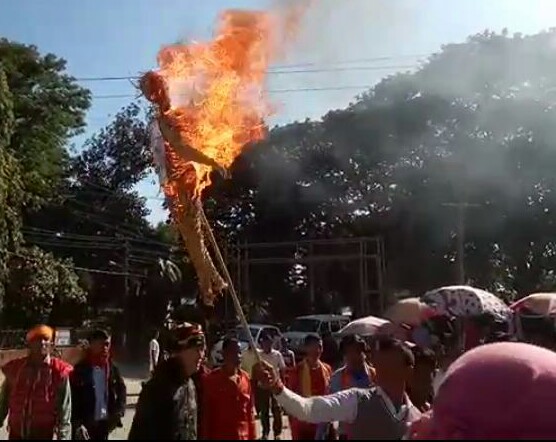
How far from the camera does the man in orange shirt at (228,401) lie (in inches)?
261

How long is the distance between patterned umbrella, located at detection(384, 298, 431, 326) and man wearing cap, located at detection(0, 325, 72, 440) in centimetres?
313

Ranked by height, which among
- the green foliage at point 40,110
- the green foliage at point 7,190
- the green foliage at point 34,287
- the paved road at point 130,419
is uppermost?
the green foliage at point 40,110

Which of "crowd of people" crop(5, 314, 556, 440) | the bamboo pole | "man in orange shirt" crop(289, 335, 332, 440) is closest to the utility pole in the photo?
"man in orange shirt" crop(289, 335, 332, 440)

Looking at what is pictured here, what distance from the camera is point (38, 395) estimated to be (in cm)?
697

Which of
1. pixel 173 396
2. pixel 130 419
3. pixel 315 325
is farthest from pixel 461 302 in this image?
pixel 315 325

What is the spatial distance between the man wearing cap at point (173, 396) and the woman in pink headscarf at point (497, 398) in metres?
2.35

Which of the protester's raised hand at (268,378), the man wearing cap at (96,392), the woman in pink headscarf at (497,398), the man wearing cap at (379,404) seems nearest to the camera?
the woman in pink headscarf at (497,398)

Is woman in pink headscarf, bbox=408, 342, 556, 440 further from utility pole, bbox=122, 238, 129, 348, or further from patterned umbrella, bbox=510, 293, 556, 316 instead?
utility pole, bbox=122, 238, 129, 348

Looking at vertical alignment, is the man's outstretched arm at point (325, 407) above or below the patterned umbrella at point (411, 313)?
below

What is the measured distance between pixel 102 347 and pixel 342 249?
27856mm

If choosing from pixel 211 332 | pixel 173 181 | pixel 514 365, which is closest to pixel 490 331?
pixel 173 181

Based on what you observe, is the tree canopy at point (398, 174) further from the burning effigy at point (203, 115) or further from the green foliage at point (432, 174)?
the burning effigy at point (203, 115)

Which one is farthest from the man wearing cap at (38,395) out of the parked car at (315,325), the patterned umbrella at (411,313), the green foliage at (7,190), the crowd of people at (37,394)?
the parked car at (315,325)

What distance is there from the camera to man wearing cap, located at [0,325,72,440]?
6.92 m
